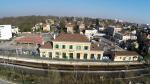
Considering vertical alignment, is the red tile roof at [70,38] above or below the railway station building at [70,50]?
above

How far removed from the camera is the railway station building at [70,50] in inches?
1473

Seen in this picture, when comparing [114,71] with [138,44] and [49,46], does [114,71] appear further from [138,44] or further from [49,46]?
[138,44]

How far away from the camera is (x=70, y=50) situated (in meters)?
37.6

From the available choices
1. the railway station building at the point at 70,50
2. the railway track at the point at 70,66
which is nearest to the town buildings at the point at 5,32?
the railway station building at the point at 70,50

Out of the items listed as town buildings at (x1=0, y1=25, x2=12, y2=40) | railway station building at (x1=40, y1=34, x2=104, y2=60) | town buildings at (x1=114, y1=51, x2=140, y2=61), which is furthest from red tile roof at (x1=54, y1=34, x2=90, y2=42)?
town buildings at (x1=0, y1=25, x2=12, y2=40)

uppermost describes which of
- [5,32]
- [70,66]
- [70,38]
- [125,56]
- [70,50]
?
[70,38]

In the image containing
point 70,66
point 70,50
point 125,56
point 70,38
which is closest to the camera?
point 70,66

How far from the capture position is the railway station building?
3741cm

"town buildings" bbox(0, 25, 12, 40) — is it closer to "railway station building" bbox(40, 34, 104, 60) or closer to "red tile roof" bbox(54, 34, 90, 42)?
"railway station building" bbox(40, 34, 104, 60)

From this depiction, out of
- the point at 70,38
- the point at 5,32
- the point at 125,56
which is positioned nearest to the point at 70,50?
the point at 70,38

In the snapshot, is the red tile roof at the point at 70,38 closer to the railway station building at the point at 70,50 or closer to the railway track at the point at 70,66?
the railway station building at the point at 70,50

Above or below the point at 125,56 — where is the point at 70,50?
above

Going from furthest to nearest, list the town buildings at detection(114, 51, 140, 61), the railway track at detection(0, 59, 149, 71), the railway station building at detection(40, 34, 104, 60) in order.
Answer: the town buildings at detection(114, 51, 140, 61)
the railway station building at detection(40, 34, 104, 60)
the railway track at detection(0, 59, 149, 71)

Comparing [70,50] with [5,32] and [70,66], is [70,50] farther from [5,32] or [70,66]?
[5,32]
